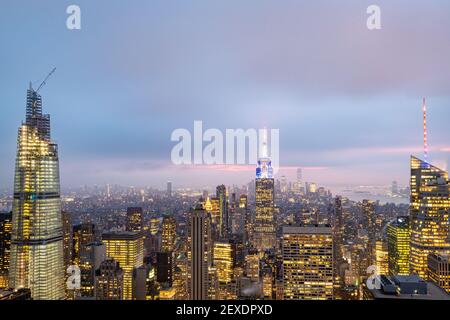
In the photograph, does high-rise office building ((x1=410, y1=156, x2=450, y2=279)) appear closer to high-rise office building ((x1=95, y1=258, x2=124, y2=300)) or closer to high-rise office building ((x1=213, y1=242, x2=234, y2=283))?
high-rise office building ((x1=213, y1=242, x2=234, y2=283))

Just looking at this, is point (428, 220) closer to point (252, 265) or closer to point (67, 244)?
point (252, 265)

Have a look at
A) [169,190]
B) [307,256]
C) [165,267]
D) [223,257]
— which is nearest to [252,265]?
[223,257]

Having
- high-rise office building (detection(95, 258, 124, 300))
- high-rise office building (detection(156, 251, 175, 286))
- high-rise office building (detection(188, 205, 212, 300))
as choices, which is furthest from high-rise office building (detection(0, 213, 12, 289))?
high-rise office building (detection(188, 205, 212, 300))

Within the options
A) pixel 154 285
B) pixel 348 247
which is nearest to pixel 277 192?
pixel 154 285

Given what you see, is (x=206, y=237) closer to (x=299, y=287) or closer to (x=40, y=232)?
(x=299, y=287)

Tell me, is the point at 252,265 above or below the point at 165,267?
below

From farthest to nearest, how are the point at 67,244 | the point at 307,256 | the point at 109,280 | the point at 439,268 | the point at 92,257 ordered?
the point at 307,256 → the point at 92,257 → the point at 67,244 → the point at 109,280 → the point at 439,268
